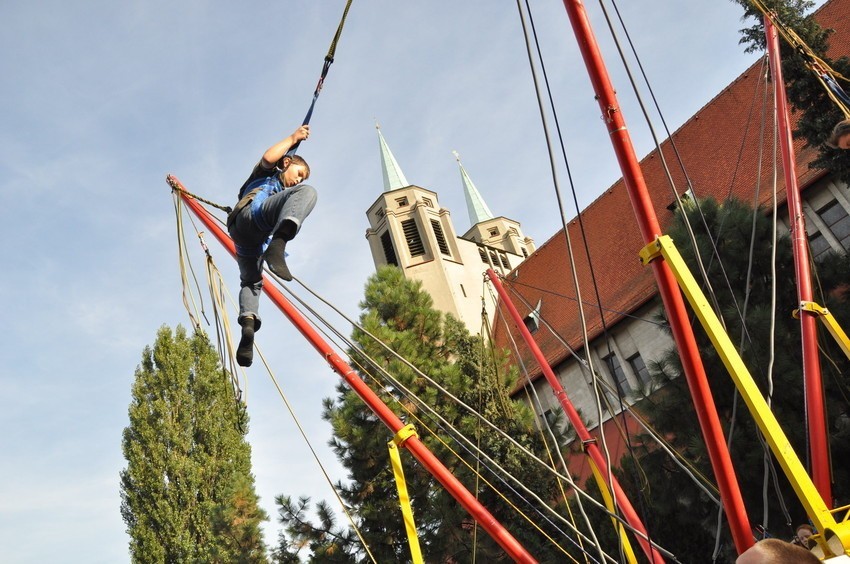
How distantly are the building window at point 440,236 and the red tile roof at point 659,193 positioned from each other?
7.28 m

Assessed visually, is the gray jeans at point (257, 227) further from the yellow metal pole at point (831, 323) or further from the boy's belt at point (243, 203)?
the yellow metal pole at point (831, 323)

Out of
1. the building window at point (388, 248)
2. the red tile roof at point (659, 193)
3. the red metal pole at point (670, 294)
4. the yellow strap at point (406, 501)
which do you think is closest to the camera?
the red metal pole at point (670, 294)

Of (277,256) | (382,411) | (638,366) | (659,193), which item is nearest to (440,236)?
(659,193)

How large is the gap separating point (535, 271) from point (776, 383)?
21.7 meters

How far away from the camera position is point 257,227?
191 inches

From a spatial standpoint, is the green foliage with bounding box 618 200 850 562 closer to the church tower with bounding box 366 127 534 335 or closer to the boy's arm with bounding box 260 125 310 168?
the boy's arm with bounding box 260 125 310 168

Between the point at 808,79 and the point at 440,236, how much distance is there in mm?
25049

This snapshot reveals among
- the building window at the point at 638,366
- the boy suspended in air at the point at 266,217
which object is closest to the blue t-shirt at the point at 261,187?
the boy suspended in air at the point at 266,217

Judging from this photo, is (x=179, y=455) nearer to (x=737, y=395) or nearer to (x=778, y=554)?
(x=737, y=395)

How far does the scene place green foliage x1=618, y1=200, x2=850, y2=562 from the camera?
1005 cm

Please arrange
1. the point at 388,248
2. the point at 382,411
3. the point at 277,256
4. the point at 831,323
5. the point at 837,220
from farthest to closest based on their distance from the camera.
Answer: the point at 388,248
the point at 837,220
the point at 382,411
the point at 831,323
the point at 277,256

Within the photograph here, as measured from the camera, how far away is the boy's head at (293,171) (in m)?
4.93

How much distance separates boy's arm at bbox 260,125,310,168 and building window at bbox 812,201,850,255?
17466mm

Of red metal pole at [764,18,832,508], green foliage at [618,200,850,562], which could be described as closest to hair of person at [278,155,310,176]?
red metal pole at [764,18,832,508]
